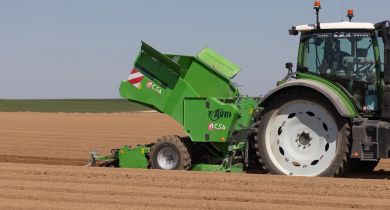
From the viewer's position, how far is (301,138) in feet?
27.1

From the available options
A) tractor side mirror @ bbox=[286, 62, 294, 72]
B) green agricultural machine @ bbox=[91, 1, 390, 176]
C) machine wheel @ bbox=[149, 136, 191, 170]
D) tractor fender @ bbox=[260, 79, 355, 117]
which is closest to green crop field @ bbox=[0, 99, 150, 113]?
green agricultural machine @ bbox=[91, 1, 390, 176]

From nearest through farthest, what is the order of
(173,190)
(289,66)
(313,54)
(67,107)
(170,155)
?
(173,190) < (313,54) < (289,66) < (170,155) < (67,107)

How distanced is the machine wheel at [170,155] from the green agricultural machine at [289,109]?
1 cm

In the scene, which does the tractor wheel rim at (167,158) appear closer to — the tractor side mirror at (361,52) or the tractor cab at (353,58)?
the tractor cab at (353,58)

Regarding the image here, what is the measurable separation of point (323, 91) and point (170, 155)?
245cm

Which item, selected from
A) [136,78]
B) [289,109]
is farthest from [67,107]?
[289,109]

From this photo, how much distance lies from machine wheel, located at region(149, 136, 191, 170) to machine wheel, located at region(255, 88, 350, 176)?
1165mm

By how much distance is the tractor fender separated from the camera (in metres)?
7.83

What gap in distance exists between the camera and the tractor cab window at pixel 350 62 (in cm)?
812

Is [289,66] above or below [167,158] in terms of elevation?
above

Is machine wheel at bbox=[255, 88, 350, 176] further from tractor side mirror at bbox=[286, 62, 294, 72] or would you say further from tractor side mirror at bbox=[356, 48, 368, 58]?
tractor side mirror at bbox=[356, 48, 368, 58]

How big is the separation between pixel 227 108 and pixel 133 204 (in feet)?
10.3

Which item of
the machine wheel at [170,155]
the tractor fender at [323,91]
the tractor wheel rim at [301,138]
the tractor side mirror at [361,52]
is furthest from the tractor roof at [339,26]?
the machine wheel at [170,155]

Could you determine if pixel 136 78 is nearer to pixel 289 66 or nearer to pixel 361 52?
pixel 289 66
